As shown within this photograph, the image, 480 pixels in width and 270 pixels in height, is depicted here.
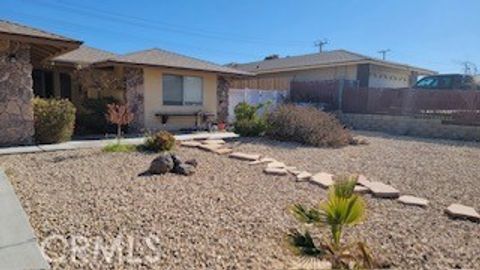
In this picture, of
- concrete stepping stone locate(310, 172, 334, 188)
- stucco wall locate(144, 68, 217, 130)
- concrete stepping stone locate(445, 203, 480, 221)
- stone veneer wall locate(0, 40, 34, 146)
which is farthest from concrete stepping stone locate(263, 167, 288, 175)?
stucco wall locate(144, 68, 217, 130)

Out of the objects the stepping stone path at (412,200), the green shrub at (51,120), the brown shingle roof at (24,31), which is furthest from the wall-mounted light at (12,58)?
the stepping stone path at (412,200)

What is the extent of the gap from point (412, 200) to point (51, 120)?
29.7 feet

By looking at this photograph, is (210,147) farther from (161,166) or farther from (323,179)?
(323,179)

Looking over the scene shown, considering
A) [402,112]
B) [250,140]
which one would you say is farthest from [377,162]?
[402,112]

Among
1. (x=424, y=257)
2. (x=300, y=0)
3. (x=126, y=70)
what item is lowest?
(x=424, y=257)

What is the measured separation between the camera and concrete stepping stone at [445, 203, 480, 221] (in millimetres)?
4684

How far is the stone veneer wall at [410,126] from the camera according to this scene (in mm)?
13551

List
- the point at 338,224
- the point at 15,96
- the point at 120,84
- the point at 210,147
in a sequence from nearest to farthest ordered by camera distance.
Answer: the point at 338,224
the point at 15,96
the point at 210,147
the point at 120,84

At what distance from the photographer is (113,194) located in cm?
518

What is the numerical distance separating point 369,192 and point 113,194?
13.3 ft

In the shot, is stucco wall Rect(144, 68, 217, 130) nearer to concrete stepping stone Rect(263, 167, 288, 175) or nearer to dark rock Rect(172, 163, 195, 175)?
dark rock Rect(172, 163, 195, 175)

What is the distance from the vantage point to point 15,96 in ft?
30.4

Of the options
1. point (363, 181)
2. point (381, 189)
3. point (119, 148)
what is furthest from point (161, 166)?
point (381, 189)

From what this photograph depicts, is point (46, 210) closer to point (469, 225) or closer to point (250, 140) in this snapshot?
point (469, 225)
